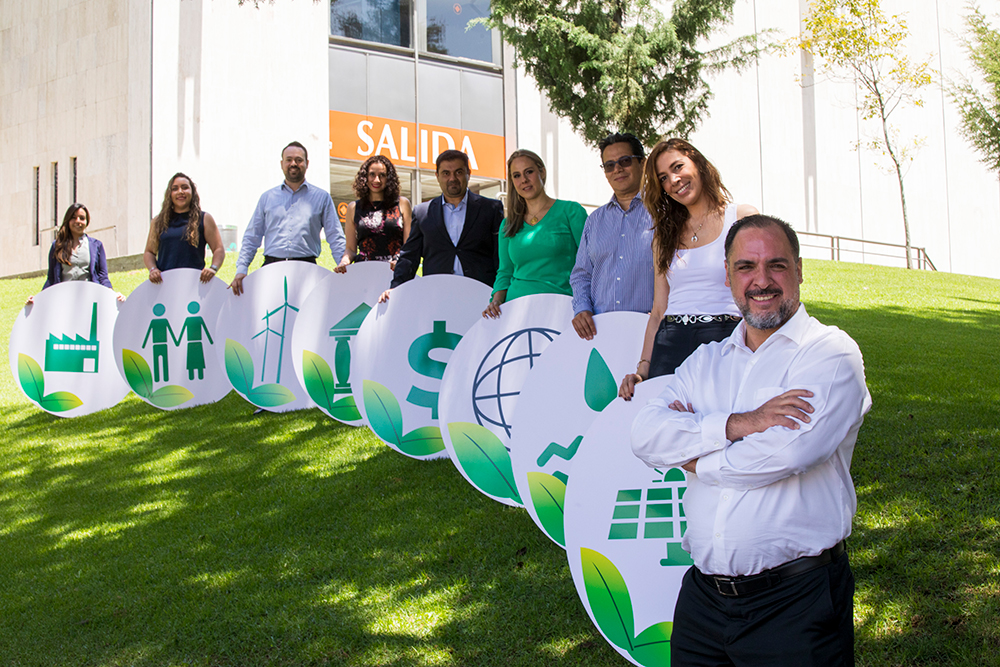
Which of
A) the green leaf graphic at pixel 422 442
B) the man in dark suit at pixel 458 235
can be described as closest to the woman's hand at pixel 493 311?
the man in dark suit at pixel 458 235

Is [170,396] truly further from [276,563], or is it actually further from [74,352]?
[276,563]

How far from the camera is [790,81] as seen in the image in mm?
29828

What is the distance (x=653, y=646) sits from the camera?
123 inches

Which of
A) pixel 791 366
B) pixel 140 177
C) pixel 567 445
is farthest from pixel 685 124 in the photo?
pixel 791 366

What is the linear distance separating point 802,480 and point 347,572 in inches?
113

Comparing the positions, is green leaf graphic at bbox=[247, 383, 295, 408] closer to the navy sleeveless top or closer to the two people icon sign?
the two people icon sign

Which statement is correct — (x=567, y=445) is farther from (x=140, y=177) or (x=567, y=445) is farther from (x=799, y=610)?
(x=140, y=177)

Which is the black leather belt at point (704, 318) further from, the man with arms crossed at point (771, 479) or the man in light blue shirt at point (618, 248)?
the man with arms crossed at point (771, 479)

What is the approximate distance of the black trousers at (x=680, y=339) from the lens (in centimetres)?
342

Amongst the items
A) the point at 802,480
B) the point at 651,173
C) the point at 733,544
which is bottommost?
the point at 733,544

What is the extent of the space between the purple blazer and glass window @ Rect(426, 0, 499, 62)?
17284mm

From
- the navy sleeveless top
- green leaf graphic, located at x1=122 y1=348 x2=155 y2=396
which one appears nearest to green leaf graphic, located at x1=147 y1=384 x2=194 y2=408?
green leaf graphic, located at x1=122 y1=348 x2=155 y2=396

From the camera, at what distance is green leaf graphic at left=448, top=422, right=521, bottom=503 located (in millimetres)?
4902

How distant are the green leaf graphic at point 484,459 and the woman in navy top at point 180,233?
3706 millimetres
